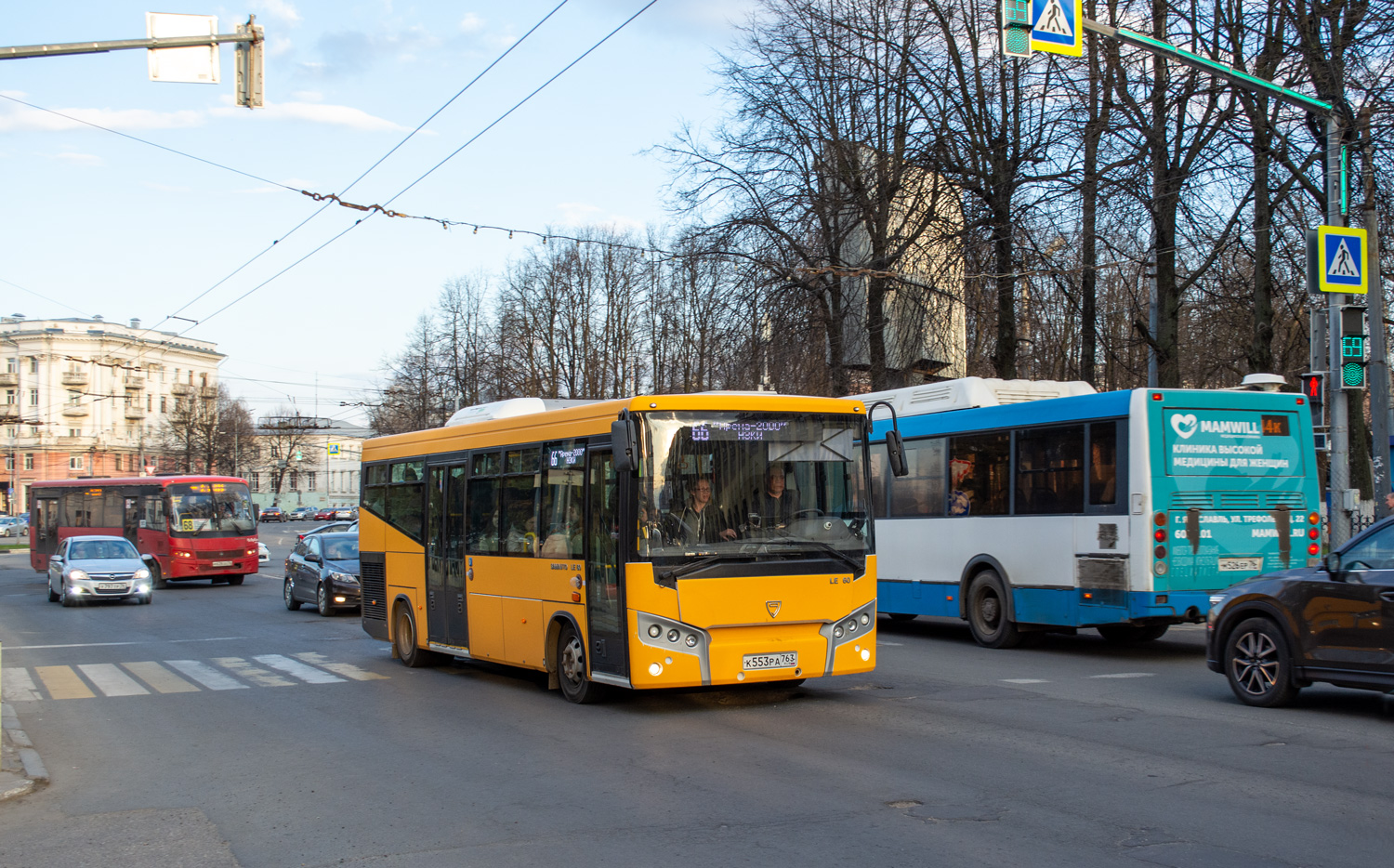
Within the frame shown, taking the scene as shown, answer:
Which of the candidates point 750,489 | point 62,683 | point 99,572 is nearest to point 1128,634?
point 750,489

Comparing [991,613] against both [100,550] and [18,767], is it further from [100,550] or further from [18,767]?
[100,550]

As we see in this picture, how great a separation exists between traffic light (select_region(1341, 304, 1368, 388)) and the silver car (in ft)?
78.8

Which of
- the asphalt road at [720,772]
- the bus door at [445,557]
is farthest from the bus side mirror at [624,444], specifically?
the bus door at [445,557]

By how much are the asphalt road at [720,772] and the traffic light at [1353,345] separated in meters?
4.91

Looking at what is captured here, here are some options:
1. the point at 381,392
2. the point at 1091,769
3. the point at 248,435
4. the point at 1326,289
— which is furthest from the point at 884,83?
the point at 248,435

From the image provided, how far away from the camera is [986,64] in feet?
87.6

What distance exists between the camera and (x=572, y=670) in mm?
11438

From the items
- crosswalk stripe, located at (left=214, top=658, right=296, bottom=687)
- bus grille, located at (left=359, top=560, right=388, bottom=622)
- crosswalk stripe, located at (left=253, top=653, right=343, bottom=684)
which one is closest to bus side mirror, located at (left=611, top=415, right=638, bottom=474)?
crosswalk stripe, located at (left=253, top=653, right=343, bottom=684)

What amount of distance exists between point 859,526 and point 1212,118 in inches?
644

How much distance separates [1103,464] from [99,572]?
74.0 ft

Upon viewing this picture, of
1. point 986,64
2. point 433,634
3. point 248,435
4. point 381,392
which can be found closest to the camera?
point 433,634

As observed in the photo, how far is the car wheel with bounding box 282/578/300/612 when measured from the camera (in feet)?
83.3

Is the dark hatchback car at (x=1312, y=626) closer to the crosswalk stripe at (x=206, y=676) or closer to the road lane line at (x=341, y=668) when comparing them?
the road lane line at (x=341, y=668)

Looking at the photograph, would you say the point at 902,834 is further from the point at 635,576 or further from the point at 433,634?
the point at 433,634
